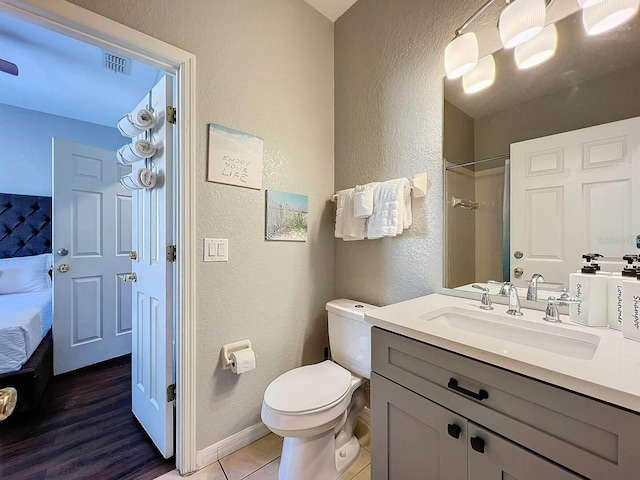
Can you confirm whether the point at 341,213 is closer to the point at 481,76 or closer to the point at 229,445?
the point at 481,76

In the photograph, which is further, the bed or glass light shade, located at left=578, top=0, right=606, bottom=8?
the bed

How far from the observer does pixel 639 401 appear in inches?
19.6

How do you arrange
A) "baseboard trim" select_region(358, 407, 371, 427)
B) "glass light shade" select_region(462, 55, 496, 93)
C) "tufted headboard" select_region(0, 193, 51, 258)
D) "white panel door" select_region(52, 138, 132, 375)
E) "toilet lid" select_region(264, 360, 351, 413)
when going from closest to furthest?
"toilet lid" select_region(264, 360, 351, 413) → "glass light shade" select_region(462, 55, 496, 93) → "baseboard trim" select_region(358, 407, 371, 427) → "white panel door" select_region(52, 138, 132, 375) → "tufted headboard" select_region(0, 193, 51, 258)

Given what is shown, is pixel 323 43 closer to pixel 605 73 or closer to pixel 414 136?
pixel 414 136

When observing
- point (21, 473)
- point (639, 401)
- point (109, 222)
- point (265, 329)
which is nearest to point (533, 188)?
point (639, 401)

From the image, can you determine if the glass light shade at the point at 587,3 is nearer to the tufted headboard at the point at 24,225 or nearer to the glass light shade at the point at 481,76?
the glass light shade at the point at 481,76

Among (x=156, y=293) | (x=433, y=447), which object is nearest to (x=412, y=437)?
(x=433, y=447)

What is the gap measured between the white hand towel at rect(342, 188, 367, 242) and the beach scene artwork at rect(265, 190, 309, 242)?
→ 0.84 ft

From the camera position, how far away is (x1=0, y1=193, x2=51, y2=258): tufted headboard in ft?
8.34

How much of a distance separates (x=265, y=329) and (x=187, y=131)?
112 cm

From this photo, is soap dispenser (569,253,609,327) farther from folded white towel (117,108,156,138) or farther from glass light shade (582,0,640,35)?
folded white towel (117,108,156,138)

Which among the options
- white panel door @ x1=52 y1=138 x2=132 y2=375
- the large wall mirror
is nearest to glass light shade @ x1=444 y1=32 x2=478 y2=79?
the large wall mirror

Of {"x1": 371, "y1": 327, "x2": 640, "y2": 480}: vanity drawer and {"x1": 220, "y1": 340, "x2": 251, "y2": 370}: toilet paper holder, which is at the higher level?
{"x1": 371, "y1": 327, "x2": 640, "y2": 480}: vanity drawer

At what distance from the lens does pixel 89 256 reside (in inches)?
94.0
